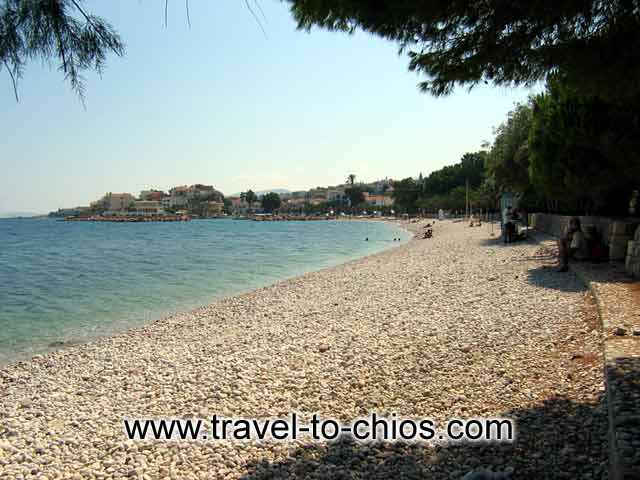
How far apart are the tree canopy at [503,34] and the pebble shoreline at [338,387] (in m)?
3.05

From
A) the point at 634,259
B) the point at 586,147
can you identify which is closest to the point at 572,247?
the point at 634,259

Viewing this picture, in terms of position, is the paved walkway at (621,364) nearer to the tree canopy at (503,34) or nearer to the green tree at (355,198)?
the tree canopy at (503,34)

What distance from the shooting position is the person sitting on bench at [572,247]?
1146 centimetres

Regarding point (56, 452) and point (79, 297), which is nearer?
point (56, 452)

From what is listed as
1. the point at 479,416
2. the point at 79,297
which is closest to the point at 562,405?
the point at 479,416

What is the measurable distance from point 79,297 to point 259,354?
45.2ft

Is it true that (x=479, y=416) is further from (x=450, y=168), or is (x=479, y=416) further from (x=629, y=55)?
(x=450, y=168)

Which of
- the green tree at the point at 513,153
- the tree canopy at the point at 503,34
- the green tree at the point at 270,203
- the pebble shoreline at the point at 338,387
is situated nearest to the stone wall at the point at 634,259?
the pebble shoreline at the point at 338,387

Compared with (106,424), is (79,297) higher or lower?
lower

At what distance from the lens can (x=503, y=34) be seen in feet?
11.9

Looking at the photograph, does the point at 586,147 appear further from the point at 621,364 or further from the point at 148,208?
the point at 148,208

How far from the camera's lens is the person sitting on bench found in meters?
11.5

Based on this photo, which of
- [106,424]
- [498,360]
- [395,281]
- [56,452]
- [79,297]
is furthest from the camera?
[79,297]

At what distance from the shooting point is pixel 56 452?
4488 millimetres
